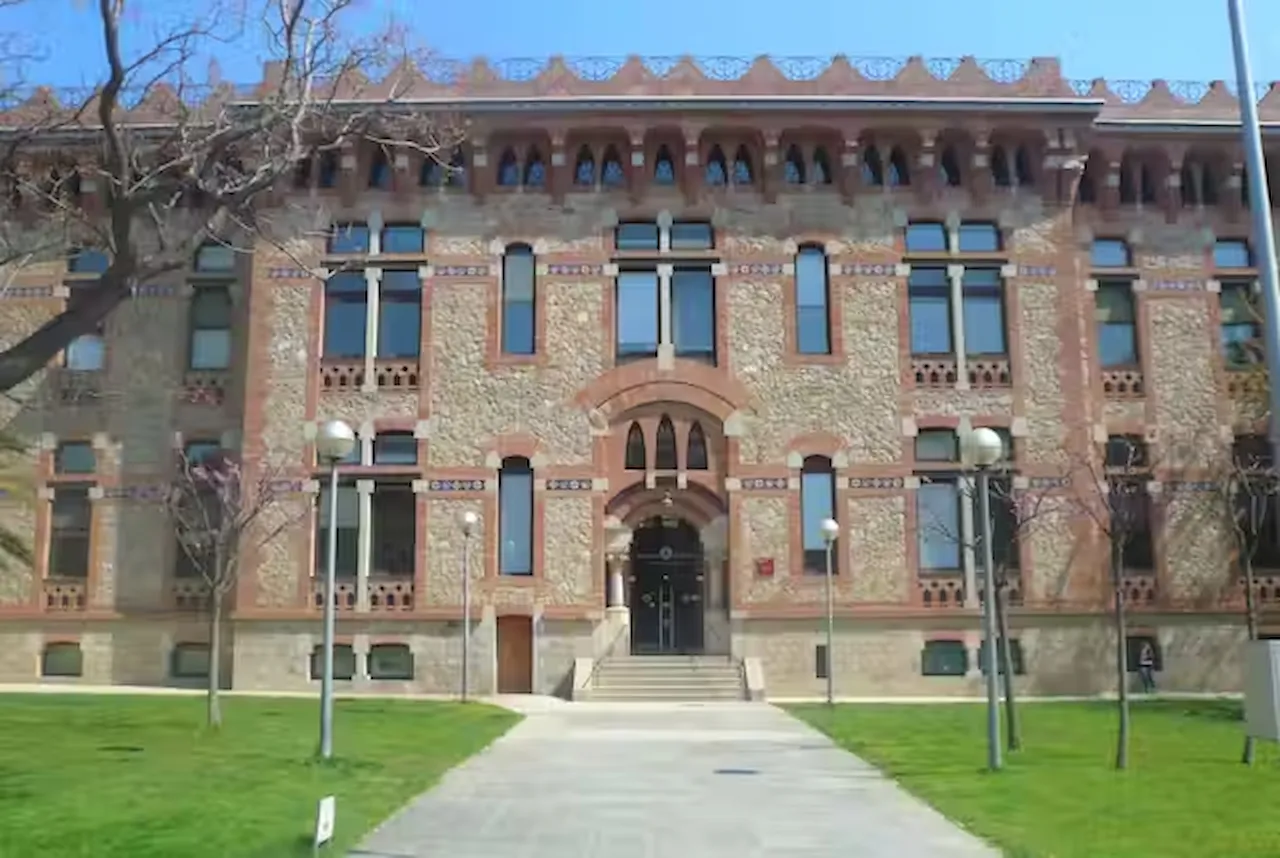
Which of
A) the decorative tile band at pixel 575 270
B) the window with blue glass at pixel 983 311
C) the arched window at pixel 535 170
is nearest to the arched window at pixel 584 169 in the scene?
the arched window at pixel 535 170

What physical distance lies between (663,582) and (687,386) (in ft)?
16.8

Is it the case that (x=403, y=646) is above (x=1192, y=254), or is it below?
below

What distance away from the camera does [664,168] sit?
31.3 metres

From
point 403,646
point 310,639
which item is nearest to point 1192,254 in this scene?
point 403,646

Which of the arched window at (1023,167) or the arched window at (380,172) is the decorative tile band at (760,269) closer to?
the arched window at (1023,167)

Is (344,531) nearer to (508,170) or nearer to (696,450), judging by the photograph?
(696,450)

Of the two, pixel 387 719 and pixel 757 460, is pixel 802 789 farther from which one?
pixel 757 460

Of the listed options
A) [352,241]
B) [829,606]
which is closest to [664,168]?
[352,241]

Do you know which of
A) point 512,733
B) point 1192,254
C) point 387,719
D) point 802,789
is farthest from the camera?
point 1192,254

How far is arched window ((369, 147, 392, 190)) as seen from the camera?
31125 mm

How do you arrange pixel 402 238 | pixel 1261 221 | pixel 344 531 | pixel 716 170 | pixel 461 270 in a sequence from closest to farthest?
pixel 1261 221, pixel 344 531, pixel 461 270, pixel 402 238, pixel 716 170

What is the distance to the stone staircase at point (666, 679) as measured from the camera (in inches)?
1078

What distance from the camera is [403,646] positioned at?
29094mm

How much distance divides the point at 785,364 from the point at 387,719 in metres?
14.1
